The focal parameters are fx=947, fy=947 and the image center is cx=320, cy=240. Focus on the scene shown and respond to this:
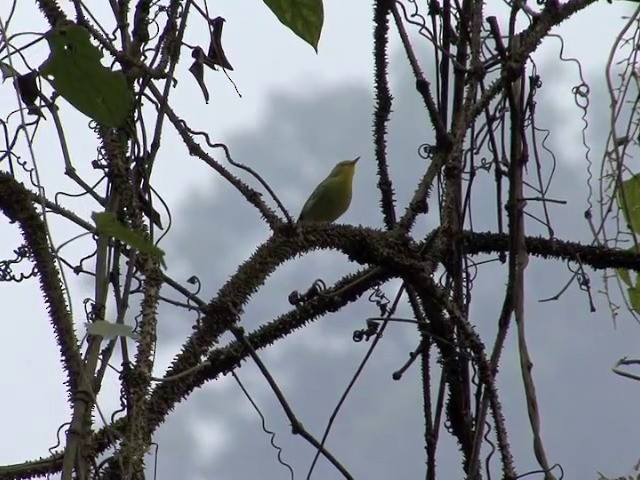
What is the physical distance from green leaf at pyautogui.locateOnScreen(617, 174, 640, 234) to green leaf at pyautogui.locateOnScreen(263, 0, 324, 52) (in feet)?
4.20

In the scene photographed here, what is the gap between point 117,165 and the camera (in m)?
1.85

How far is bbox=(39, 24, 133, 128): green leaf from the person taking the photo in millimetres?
1168

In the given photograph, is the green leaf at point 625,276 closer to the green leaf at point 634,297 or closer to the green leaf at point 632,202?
the green leaf at point 634,297

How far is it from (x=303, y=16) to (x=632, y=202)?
4.54ft

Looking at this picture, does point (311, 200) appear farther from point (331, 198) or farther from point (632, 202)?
point (632, 202)

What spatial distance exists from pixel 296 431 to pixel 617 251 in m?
0.89

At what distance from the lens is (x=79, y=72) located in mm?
1175

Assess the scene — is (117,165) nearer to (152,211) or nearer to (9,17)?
(152,211)

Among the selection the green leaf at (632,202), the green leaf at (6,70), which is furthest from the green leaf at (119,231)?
the green leaf at (632,202)

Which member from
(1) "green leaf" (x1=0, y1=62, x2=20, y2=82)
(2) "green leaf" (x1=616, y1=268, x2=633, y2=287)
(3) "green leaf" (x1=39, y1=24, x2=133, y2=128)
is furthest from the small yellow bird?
(3) "green leaf" (x1=39, y1=24, x2=133, y2=128)

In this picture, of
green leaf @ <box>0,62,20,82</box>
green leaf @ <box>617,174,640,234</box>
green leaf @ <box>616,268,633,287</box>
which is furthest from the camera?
green leaf @ <box>616,268,633,287</box>

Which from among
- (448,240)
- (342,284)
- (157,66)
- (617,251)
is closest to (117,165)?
(157,66)

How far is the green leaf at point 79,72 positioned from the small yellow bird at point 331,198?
5.28 metres

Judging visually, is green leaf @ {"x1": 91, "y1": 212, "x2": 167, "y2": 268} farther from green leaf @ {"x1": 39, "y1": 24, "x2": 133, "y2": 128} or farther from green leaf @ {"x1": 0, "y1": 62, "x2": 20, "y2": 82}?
green leaf @ {"x1": 0, "y1": 62, "x2": 20, "y2": 82}
